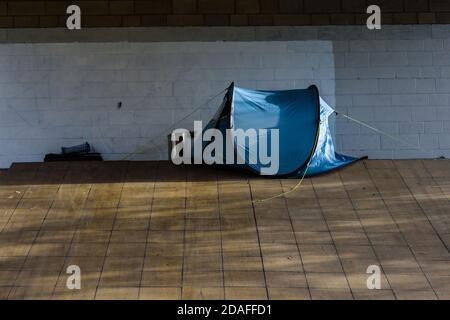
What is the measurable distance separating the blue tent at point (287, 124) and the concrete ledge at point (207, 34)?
163 centimetres

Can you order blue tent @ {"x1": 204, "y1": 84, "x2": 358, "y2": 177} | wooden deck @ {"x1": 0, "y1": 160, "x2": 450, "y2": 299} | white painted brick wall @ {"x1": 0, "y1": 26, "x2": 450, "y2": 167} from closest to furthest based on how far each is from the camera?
wooden deck @ {"x1": 0, "y1": 160, "x2": 450, "y2": 299} → blue tent @ {"x1": 204, "y1": 84, "x2": 358, "y2": 177} → white painted brick wall @ {"x1": 0, "y1": 26, "x2": 450, "y2": 167}

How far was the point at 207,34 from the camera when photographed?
10453mm

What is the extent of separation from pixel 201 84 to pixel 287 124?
213 cm

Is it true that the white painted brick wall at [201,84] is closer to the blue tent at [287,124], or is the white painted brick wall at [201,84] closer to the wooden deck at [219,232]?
the wooden deck at [219,232]

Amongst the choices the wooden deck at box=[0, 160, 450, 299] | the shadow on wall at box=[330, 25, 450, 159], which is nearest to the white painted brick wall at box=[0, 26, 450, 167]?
the shadow on wall at box=[330, 25, 450, 159]

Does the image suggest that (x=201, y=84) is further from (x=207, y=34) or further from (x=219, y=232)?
(x=219, y=232)

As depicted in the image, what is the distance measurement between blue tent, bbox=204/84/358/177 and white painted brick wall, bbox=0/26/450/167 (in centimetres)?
132

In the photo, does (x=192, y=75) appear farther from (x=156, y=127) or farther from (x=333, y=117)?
(x=333, y=117)

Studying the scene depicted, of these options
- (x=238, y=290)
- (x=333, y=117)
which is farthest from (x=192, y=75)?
(x=238, y=290)

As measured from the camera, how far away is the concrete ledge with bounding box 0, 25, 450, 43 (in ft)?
34.2

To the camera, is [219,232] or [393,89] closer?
[219,232]

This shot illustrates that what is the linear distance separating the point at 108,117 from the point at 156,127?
0.86 meters

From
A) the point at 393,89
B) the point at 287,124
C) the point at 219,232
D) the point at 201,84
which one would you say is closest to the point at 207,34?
the point at 201,84

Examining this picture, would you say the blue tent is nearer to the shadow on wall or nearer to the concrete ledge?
the shadow on wall
